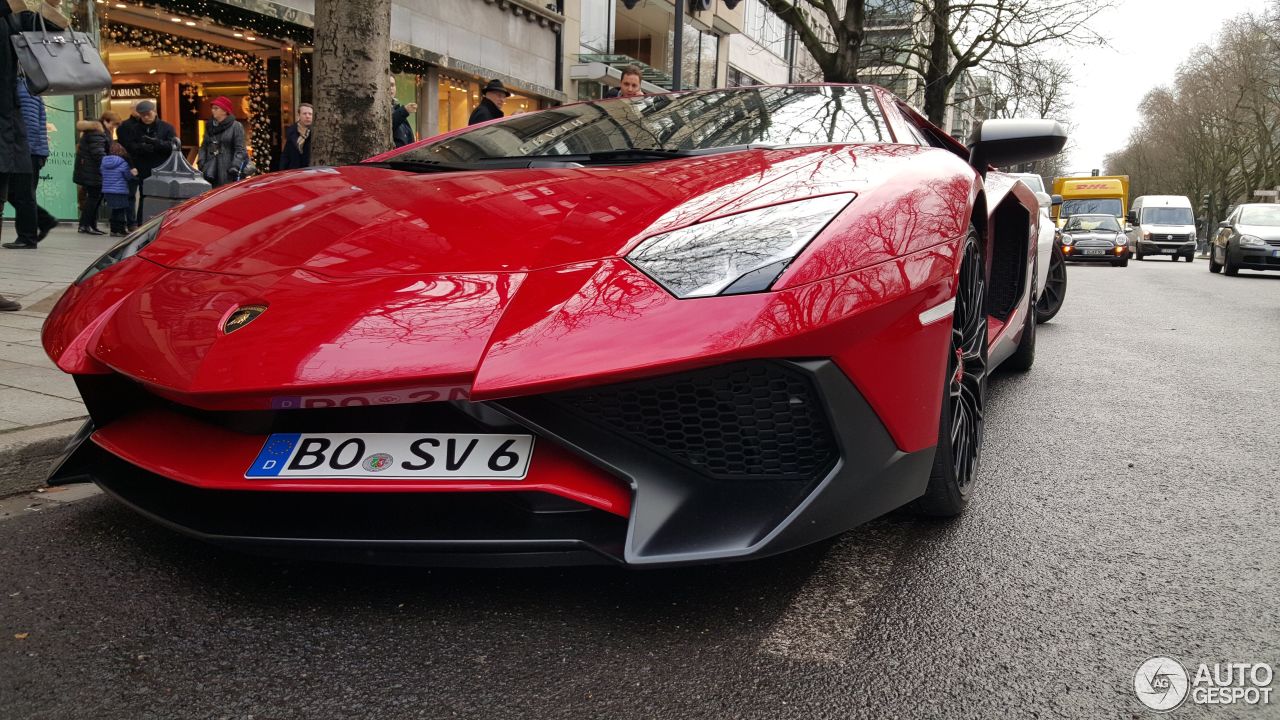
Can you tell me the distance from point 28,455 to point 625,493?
1974mm

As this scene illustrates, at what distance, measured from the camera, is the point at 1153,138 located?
62969 mm

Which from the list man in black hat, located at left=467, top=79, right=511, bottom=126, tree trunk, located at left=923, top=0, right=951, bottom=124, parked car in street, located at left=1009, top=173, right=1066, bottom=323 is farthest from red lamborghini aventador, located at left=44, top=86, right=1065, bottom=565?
tree trunk, located at left=923, top=0, right=951, bottom=124

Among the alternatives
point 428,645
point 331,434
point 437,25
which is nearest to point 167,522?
point 331,434

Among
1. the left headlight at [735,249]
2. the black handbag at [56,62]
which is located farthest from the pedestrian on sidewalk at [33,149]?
the left headlight at [735,249]

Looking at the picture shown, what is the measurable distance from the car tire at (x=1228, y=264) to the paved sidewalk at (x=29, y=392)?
19.0m

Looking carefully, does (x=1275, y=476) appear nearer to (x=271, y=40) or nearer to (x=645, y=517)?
(x=645, y=517)

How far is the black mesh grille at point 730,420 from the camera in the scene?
166cm

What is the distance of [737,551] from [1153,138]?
2816 inches

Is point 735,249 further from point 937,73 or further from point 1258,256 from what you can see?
point 937,73

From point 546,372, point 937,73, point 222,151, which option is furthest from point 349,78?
point 937,73

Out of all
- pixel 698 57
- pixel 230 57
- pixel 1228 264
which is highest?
pixel 698 57

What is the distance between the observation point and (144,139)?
10781 mm

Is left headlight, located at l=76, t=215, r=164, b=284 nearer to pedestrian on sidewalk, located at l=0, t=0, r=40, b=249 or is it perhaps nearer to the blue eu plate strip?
→ the blue eu plate strip

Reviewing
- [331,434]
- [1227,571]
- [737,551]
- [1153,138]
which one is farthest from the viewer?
[1153,138]
